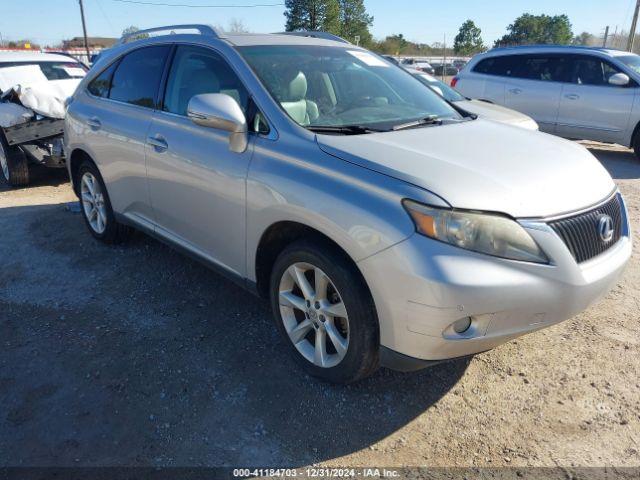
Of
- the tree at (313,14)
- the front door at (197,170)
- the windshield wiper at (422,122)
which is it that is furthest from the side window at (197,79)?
the tree at (313,14)

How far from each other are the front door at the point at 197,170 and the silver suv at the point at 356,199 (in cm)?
1

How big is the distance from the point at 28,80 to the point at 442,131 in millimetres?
7136

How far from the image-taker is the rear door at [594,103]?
8219mm

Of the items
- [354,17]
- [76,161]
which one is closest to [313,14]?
[354,17]

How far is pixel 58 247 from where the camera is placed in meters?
4.76

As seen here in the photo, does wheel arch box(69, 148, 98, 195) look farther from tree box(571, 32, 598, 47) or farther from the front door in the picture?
tree box(571, 32, 598, 47)

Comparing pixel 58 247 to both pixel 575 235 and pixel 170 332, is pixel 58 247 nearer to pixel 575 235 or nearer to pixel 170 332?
pixel 170 332

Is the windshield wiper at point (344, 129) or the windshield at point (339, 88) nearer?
the windshield wiper at point (344, 129)

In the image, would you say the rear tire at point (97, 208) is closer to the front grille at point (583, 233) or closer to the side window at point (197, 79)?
the side window at point (197, 79)

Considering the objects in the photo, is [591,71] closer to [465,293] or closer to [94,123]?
[94,123]

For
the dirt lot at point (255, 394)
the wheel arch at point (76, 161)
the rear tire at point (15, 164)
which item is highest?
the wheel arch at point (76, 161)

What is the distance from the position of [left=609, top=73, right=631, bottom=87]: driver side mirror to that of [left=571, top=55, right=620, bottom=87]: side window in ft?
0.49

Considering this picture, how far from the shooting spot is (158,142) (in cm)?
349

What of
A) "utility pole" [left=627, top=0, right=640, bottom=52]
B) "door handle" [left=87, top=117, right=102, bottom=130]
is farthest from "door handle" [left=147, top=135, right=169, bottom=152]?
"utility pole" [left=627, top=0, right=640, bottom=52]
